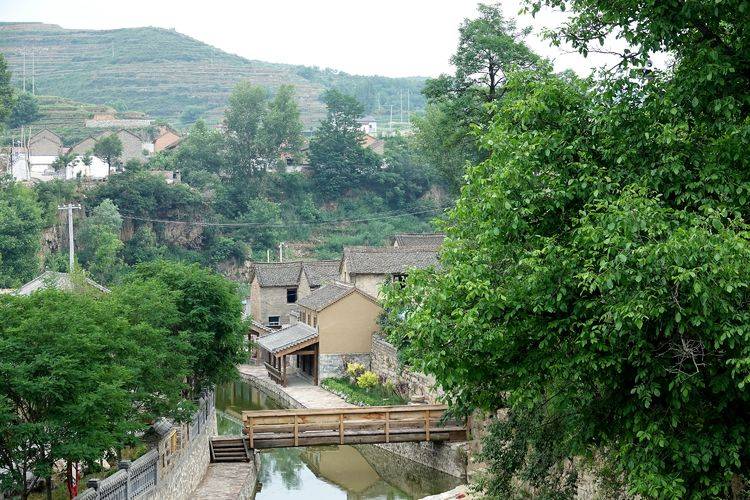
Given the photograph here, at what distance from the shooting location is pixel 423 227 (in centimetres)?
8806

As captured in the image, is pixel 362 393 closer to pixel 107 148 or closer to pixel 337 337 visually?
pixel 337 337

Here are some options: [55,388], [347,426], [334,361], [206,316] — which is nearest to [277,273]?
[334,361]

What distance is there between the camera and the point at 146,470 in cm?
1934

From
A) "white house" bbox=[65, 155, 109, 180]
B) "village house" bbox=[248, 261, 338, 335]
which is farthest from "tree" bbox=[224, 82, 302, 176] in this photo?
"village house" bbox=[248, 261, 338, 335]

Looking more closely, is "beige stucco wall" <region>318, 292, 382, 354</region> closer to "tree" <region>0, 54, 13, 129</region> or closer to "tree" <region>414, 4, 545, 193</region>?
Answer: "tree" <region>414, 4, 545, 193</region>

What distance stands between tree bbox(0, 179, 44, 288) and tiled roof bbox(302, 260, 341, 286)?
15.7 metres

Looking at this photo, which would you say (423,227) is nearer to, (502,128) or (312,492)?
(312,492)

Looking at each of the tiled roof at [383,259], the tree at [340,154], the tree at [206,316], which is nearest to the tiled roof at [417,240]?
the tiled roof at [383,259]

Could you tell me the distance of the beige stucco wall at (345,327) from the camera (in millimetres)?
44188

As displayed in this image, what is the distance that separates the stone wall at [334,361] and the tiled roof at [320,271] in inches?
400

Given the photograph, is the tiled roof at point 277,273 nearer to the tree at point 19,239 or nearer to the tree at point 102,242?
the tree at point 102,242

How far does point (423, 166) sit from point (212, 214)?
21.0 metres

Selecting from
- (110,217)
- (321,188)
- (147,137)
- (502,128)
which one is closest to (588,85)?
(502,128)

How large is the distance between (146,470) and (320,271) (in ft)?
124
